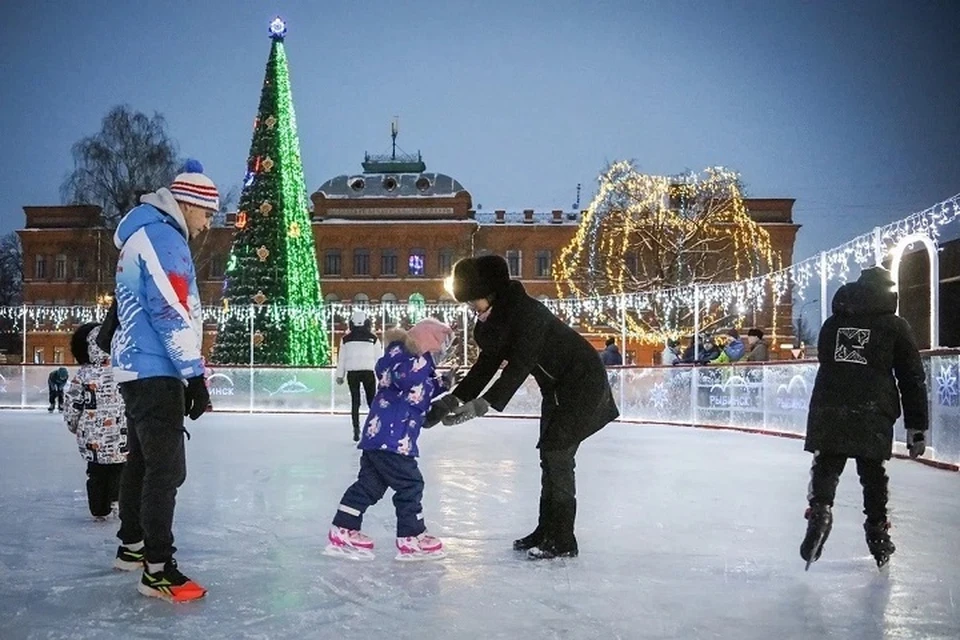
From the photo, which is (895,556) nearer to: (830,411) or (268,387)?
(830,411)

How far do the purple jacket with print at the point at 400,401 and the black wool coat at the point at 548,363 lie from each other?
0.56ft

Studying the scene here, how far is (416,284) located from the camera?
5344 cm

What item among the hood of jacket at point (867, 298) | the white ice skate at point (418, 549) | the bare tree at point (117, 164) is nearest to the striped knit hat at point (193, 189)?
the white ice skate at point (418, 549)

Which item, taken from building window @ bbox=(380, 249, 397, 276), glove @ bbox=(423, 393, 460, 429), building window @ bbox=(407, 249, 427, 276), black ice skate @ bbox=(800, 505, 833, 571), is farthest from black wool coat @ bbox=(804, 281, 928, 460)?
building window @ bbox=(380, 249, 397, 276)

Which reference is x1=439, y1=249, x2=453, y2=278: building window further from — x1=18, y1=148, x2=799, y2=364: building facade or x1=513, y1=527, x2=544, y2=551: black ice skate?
x1=513, y1=527, x2=544, y2=551: black ice skate

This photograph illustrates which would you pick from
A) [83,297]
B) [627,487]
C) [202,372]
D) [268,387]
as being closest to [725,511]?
[627,487]

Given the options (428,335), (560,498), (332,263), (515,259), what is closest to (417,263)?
(332,263)

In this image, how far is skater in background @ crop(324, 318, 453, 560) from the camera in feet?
13.9

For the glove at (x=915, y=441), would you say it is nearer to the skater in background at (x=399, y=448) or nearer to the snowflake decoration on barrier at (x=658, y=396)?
the skater in background at (x=399, y=448)

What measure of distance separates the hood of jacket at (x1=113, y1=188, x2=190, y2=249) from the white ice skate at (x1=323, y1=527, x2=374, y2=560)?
135 centimetres

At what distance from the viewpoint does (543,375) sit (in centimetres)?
448

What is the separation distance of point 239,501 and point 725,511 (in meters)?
2.63

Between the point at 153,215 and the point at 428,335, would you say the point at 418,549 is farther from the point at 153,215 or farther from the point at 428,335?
the point at 153,215

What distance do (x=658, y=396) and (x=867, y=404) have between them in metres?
11.8
